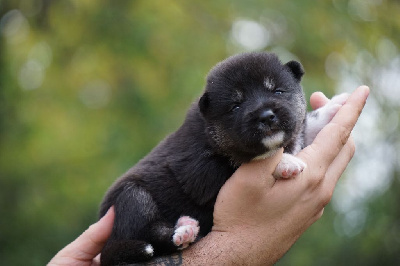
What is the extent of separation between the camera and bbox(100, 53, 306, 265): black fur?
4.91 metres

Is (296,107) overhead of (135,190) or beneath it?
overhead

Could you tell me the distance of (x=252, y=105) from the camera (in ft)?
16.2

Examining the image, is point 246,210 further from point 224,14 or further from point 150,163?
point 224,14

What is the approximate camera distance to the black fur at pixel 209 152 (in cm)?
491

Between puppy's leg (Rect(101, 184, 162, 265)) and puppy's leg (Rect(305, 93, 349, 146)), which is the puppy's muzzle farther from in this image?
puppy's leg (Rect(101, 184, 162, 265))

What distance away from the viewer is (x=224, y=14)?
1170cm

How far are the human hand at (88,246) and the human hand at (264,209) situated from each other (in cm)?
85

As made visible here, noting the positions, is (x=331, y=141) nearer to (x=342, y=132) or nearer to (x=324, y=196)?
(x=342, y=132)

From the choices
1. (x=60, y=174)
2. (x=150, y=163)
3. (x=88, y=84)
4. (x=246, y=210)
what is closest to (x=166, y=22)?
(x=88, y=84)

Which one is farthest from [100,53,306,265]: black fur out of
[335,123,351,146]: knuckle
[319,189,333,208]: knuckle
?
[319,189,333,208]: knuckle

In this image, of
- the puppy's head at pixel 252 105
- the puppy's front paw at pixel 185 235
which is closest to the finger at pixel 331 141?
the puppy's head at pixel 252 105

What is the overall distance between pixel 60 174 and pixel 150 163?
6.81 meters

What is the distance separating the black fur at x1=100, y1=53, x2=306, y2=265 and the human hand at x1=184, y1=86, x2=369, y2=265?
21 cm

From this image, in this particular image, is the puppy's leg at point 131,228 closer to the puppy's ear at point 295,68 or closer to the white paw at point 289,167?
the white paw at point 289,167
